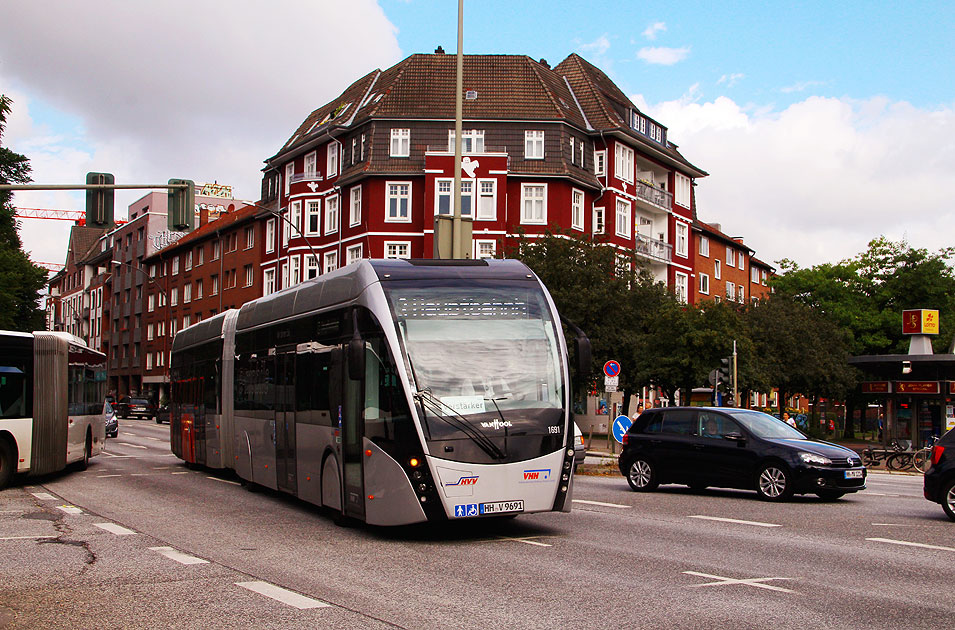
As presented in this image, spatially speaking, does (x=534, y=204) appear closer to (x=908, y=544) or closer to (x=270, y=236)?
(x=270, y=236)

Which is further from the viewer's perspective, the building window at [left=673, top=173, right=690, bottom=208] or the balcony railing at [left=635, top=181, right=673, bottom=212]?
the building window at [left=673, top=173, right=690, bottom=208]

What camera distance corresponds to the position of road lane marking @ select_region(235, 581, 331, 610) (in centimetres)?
780

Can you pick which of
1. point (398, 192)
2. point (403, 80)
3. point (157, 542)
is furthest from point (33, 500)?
point (403, 80)

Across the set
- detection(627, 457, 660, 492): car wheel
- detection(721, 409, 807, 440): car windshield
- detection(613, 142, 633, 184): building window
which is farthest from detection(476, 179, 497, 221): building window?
detection(721, 409, 807, 440): car windshield

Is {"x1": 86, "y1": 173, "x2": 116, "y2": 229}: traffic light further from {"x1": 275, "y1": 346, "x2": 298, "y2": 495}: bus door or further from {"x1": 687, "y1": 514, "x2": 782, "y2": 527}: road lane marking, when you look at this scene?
{"x1": 687, "y1": 514, "x2": 782, "y2": 527}: road lane marking

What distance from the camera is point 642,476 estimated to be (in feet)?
62.4

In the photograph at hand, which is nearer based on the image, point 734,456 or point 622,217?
point 734,456

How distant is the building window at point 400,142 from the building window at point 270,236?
14236 millimetres

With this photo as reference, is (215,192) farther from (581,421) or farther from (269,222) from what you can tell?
(581,421)

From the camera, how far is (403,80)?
58.2 metres

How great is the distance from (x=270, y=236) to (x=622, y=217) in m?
23.3

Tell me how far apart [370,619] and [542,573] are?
2468mm

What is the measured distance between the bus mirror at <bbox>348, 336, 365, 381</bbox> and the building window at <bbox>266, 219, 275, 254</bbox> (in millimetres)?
57533

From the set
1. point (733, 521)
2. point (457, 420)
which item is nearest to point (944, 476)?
point (733, 521)
